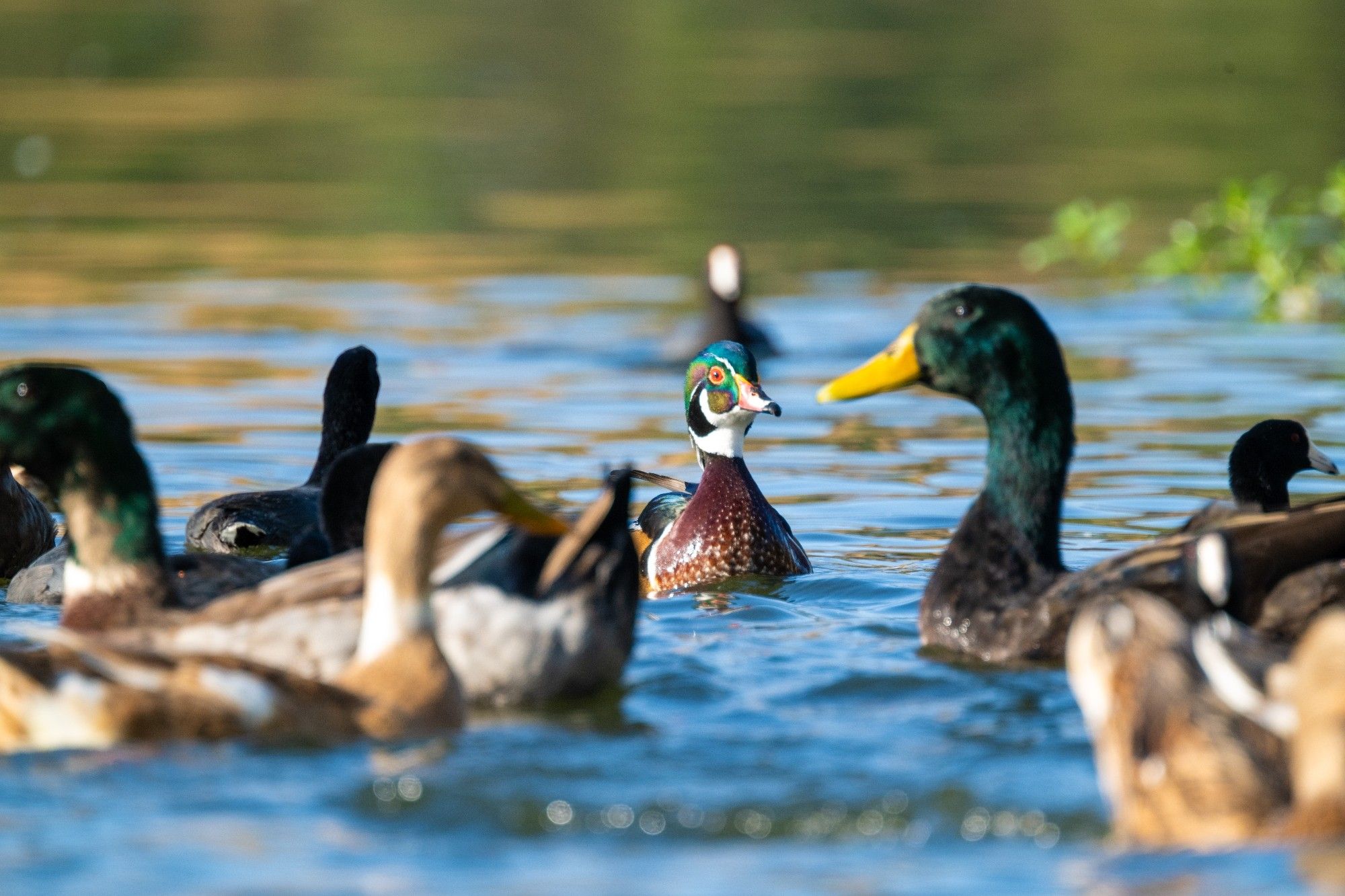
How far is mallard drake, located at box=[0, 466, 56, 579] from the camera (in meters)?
11.1

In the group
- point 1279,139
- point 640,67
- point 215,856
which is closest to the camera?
point 215,856

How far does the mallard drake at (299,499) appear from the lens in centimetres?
1143

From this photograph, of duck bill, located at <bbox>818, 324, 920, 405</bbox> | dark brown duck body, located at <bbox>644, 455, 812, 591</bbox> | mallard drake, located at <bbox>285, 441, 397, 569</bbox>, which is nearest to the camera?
duck bill, located at <bbox>818, 324, 920, 405</bbox>

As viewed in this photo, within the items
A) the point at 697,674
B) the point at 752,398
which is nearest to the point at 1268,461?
the point at 752,398

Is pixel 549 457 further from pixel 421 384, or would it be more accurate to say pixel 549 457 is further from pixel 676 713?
pixel 676 713

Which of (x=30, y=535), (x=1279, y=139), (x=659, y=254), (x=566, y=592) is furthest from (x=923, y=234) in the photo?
(x=566, y=592)

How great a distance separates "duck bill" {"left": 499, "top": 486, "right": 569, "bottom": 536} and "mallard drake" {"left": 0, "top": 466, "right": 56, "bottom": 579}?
367cm

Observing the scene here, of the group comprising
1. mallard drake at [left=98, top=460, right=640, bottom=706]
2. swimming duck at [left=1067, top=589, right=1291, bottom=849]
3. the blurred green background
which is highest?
the blurred green background

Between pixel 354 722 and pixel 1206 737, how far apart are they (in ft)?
9.02

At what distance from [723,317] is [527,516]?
998 cm

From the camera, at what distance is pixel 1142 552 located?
8742mm

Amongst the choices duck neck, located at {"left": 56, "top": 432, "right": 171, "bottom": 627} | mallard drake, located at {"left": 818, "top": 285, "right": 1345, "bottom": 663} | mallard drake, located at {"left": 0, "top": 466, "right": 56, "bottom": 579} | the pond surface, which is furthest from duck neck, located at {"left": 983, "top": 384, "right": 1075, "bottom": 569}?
mallard drake, located at {"left": 0, "top": 466, "right": 56, "bottom": 579}

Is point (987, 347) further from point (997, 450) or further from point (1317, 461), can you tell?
point (1317, 461)

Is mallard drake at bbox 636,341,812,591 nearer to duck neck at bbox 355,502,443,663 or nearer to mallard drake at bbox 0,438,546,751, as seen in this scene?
mallard drake at bbox 0,438,546,751
